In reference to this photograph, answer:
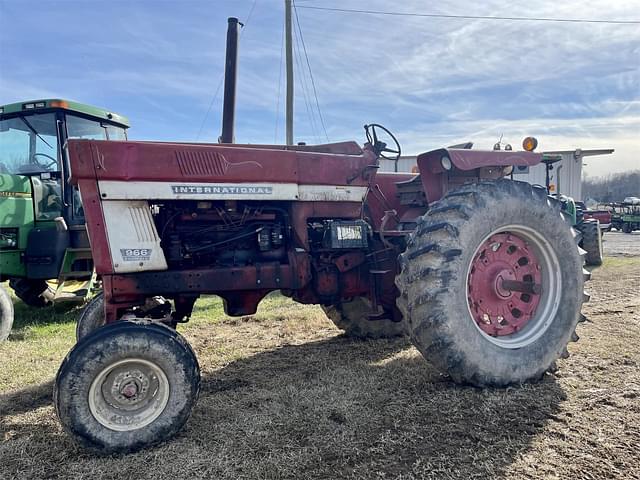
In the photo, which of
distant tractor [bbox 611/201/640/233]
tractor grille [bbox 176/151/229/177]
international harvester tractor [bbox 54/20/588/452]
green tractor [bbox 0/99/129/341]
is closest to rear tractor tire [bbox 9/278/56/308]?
green tractor [bbox 0/99/129/341]

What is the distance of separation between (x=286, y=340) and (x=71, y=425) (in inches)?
102

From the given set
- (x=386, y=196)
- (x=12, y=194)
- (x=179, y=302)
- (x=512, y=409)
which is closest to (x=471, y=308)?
(x=512, y=409)

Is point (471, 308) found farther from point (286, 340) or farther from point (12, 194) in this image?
point (12, 194)

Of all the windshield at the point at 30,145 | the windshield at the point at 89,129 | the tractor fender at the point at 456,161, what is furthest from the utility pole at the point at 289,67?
the tractor fender at the point at 456,161

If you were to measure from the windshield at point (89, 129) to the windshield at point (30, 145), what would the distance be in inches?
7.9

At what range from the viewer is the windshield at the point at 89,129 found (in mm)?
6438

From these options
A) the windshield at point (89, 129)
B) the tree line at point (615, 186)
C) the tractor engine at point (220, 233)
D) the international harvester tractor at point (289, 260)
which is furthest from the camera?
the tree line at point (615, 186)

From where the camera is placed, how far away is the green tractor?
581cm

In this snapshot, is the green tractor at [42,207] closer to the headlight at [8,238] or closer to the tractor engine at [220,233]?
the headlight at [8,238]

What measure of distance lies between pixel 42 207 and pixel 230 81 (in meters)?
2.89

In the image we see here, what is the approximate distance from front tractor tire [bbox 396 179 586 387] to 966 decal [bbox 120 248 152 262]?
162 cm

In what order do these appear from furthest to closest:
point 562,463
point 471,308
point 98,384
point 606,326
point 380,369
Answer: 1. point 606,326
2. point 380,369
3. point 471,308
4. point 98,384
5. point 562,463

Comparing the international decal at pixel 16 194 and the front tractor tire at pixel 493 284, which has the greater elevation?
the international decal at pixel 16 194

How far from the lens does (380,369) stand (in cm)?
381
